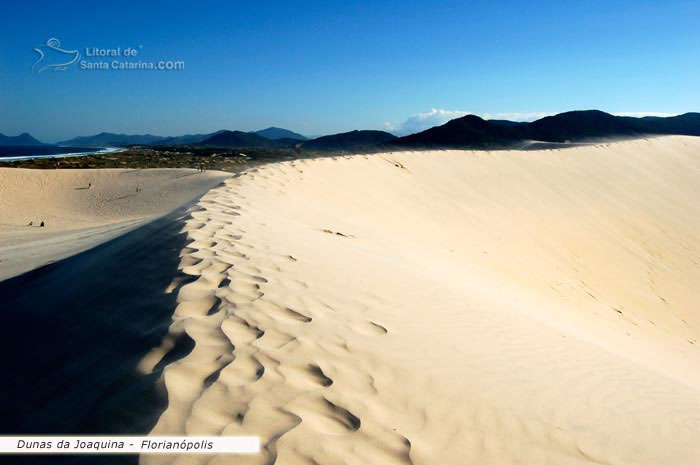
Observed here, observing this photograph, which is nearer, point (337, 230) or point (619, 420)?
point (619, 420)

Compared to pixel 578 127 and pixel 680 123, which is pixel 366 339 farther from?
pixel 680 123

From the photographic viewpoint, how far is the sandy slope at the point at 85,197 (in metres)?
13.7

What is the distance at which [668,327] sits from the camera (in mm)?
7711

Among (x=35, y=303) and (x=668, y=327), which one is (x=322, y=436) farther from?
(x=668, y=327)

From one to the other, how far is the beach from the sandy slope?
4008 millimetres

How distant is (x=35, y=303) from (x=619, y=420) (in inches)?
220

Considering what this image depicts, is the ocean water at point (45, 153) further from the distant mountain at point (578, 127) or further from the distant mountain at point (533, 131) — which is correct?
the distant mountain at point (578, 127)

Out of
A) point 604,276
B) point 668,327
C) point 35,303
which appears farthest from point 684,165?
point 35,303

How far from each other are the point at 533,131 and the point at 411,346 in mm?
62289

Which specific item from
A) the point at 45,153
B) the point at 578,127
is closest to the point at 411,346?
the point at 578,127

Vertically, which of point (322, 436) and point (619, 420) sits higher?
point (322, 436)
